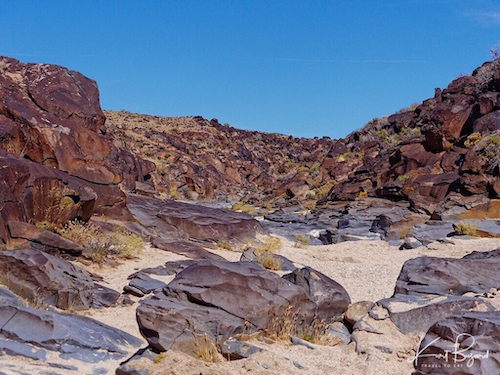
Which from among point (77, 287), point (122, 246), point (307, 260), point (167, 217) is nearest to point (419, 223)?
point (307, 260)

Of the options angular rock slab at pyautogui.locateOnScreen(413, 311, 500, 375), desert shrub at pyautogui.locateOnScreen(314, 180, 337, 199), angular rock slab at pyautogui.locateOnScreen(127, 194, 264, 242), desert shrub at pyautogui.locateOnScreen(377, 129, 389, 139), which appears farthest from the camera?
desert shrub at pyautogui.locateOnScreen(377, 129, 389, 139)

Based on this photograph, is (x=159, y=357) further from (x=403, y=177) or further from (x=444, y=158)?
(x=444, y=158)

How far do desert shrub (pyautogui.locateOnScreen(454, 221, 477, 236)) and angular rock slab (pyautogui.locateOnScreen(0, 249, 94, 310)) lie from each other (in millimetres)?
12539

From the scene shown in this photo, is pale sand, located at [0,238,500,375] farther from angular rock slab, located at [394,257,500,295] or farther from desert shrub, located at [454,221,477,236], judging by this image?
angular rock slab, located at [394,257,500,295]

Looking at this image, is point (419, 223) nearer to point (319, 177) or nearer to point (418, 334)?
point (418, 334)

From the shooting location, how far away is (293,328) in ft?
21.2

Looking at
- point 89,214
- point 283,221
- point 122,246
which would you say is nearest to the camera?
point 122,246

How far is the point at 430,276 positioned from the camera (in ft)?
28.4

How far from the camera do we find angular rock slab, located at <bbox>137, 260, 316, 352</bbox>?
5418 millimetres

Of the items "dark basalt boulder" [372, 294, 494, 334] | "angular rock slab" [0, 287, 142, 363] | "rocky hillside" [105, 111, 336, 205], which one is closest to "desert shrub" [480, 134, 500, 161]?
"dark basalt boulder" [372, 294, 494, 334]

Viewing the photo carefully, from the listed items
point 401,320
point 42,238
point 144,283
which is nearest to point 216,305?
point 401,320

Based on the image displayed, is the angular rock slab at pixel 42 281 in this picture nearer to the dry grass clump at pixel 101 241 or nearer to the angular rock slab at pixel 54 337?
the angular rock slab at pixel 54 337

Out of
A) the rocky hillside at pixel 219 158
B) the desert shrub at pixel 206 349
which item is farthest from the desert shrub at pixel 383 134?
the desert shrub at pixel 206 349

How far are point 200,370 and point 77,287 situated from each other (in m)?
3.47
